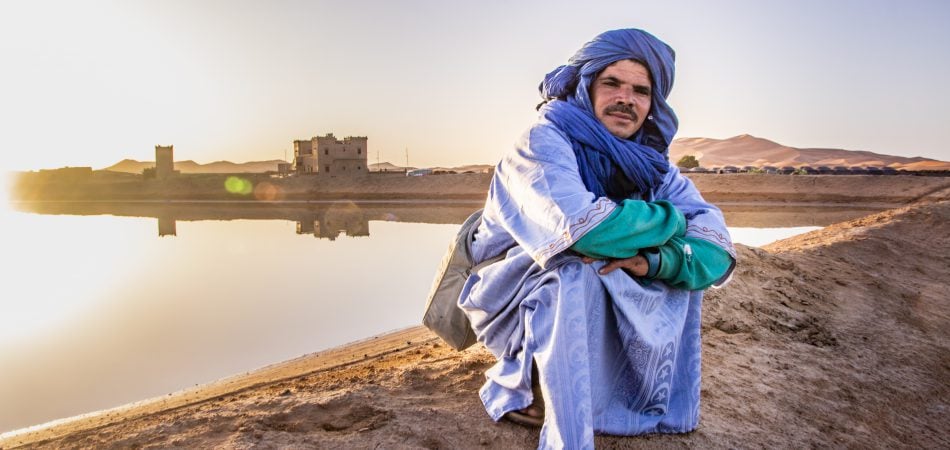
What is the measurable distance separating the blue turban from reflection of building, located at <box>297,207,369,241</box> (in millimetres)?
13247

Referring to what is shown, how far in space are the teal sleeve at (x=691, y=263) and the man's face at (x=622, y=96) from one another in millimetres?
444

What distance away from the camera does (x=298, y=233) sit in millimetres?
16203

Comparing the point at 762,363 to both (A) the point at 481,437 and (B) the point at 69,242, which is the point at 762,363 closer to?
(A) the point at 481,437

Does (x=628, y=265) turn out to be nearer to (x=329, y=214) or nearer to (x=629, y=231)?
(x=629, y=231)

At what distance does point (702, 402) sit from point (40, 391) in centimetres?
493

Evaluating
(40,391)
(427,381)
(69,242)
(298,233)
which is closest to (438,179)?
(298,233)

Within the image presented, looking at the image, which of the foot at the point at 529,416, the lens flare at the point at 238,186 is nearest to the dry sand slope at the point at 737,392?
the foot at the point at 529,416

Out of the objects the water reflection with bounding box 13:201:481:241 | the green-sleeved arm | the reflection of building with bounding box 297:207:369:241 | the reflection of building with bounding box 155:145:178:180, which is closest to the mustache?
the green-sleeved arm

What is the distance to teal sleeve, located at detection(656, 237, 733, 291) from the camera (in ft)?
6.05

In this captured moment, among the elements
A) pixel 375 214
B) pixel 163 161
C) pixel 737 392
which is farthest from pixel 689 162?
pixel 737 392

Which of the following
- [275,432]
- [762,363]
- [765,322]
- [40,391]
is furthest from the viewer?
[40,391]

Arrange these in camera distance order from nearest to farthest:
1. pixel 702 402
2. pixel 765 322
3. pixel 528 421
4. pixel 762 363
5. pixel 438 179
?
pixel 528 421 < pixel 702 402 < pixel 762 363 < pixel 765 322 < pixel 438 179

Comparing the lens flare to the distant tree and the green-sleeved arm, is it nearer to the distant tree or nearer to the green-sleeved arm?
the distant tree

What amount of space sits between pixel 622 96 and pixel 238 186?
3591 centimetres
